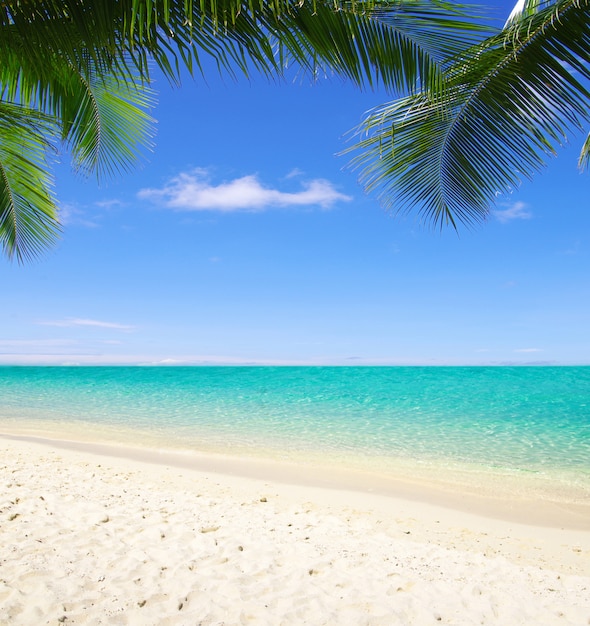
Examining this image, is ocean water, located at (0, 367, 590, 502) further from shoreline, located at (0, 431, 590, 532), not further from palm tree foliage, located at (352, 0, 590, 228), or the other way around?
palm tree foliage, located at (352, 0, 590, 228)

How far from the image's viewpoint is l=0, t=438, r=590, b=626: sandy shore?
283cm

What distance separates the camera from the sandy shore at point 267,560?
283 centimetres

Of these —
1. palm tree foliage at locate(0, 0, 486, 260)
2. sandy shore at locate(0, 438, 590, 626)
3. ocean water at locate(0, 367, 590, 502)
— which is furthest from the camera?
ocean water at locate(0, 367, 590, 502)

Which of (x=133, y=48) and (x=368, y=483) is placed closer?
(x=133, y=48)

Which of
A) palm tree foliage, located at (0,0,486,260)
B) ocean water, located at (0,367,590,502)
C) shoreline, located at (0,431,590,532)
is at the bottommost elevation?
shoreline, located at (0,431,590,532)

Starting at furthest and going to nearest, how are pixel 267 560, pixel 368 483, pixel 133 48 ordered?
1. pixel 368 483
2. pixel 267 560
3. pixel 133 48

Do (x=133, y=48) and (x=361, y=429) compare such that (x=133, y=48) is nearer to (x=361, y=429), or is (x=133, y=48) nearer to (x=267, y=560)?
(x=267, y=560)

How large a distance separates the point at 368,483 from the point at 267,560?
Result: 324 centimetres

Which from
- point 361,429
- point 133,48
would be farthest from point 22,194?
point 361,429

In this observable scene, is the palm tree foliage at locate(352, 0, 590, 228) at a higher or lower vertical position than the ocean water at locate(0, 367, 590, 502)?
higher

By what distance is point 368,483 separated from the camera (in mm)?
6504

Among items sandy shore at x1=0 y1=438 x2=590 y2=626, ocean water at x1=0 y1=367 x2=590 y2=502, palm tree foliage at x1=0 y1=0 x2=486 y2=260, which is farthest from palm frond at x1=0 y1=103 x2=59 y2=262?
ocean water at x1=0 y1=367 x2=590 y2=502

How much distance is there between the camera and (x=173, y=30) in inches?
80.0

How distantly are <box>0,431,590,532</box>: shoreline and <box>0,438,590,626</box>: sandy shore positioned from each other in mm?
173
